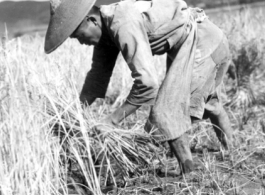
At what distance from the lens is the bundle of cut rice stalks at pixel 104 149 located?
9.89 feet

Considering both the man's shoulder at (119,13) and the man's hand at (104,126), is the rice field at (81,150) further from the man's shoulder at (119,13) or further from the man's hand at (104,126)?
the man's shoulder at (119,13)

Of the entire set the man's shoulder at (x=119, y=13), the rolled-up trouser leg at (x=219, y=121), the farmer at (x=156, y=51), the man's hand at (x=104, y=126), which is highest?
the man's shoulder at (x=119, y=13)

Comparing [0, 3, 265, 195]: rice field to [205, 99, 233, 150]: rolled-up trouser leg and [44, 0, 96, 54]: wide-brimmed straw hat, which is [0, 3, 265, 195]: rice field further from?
[44, 0, 96, 54]: wide-brimmed straw hat

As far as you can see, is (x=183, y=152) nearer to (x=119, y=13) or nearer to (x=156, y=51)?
(x=156, y=51)

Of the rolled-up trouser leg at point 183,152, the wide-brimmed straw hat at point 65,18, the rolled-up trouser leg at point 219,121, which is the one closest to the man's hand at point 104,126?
the rolled-up trouser leg at point 183,152

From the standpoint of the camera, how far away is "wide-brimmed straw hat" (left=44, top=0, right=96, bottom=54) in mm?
2971

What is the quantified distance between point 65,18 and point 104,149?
0.79 metres

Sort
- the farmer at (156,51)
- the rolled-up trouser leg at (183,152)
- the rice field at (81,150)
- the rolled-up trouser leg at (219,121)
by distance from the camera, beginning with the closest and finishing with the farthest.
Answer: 1. the rice field at (81,150)
2. the farmer at (156,51)
3. the rolled-up trouser leg at (183,152)
4. the rolled-up trouser leg at (219,121)

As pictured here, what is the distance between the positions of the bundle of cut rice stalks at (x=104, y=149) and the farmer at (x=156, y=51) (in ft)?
0.29

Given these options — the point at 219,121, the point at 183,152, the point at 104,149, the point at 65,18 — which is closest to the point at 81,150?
the point at 104,149

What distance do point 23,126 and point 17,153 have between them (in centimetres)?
14

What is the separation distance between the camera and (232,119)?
4520 mm

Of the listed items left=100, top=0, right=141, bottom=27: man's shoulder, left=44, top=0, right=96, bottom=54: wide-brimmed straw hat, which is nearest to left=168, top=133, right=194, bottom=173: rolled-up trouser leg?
left=100, top=0, right=141, bottom=27: man's shoulder

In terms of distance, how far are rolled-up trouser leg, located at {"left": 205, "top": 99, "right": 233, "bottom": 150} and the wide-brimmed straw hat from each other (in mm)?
1218
